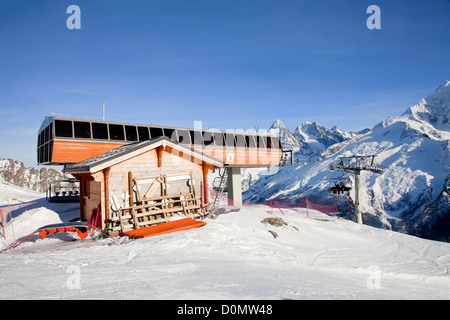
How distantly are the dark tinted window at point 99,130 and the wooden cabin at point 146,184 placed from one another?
552 cm

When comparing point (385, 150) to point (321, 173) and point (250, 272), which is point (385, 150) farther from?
point (250, 272)

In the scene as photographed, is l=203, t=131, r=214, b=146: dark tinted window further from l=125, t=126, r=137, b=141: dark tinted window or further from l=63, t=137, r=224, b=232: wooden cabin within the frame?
l=63, t=137, r=224, b=232: wooden cabin

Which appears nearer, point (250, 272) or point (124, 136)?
point (250, 272)

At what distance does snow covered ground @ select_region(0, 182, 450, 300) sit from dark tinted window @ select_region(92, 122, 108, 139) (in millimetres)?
7723

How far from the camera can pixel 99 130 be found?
20.8 meters

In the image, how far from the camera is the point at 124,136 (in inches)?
869

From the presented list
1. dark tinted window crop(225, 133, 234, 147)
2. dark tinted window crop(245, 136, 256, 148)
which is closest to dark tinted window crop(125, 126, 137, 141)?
dark tinted window crop(225, 133, 234, 147)

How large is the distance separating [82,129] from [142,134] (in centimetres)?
453

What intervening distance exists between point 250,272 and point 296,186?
5926 inches

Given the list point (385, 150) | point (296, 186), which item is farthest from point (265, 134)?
point (385, 150)

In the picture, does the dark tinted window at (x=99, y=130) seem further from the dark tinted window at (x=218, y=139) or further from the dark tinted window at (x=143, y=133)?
the dark tinted window at (x=218, y=139)

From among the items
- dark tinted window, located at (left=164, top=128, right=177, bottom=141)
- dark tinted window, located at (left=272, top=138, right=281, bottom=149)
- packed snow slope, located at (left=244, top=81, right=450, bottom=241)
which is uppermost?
dark tinted window, located at (left=164, top=128, right=177, bottom=141)

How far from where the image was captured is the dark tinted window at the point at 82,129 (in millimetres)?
19859

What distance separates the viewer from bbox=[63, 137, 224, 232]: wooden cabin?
1295 cm
